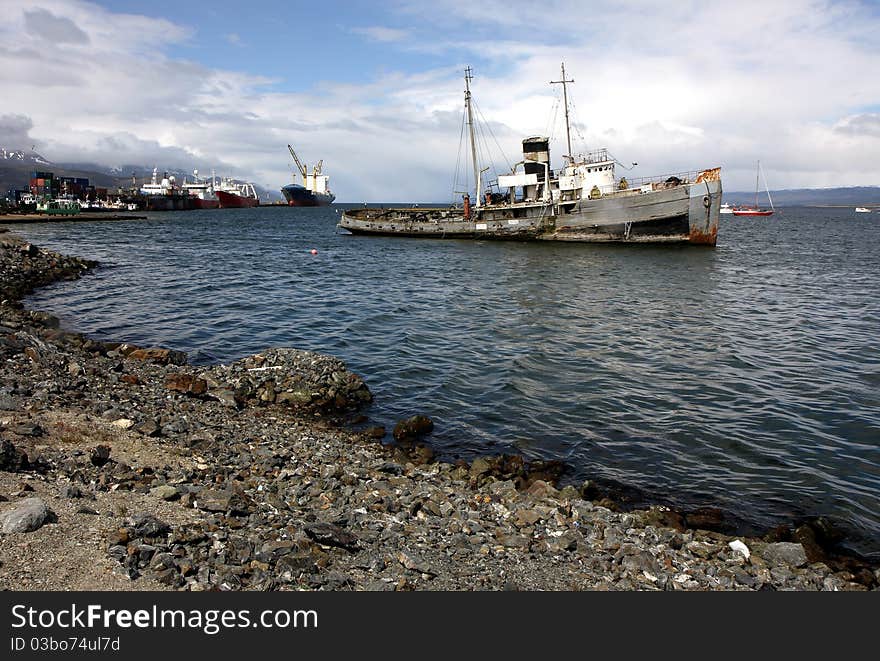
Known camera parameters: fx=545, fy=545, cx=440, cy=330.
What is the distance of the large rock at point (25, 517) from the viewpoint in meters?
5.98

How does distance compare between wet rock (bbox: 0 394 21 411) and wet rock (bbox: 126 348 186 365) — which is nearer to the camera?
wet rock (bbox: 0 394 21 411)

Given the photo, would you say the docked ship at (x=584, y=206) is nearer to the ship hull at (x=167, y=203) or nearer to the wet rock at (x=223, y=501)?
the wet rock at (x=223, y=501)

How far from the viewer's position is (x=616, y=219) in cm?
5150

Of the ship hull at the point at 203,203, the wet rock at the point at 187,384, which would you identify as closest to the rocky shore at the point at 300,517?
the wet rock at the point at 187,384

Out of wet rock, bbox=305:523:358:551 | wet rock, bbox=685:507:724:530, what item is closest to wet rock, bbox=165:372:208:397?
wet rock, bbox=305:523:358:551

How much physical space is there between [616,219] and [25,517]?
170 ft

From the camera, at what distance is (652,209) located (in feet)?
163

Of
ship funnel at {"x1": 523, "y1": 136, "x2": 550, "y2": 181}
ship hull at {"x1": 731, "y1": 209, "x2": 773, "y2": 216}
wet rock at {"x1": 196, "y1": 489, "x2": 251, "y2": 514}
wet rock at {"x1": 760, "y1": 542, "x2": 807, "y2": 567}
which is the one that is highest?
ship hull at {"x1": 731, "y1": 209, "x2": 773, "y2": 216}

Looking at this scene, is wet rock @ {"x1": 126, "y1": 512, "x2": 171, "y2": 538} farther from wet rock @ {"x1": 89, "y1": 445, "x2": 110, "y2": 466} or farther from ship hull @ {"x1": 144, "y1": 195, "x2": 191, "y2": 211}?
ship hull @ {"x1": 144, "y1": 195, "x2": 191, "y2": 211}

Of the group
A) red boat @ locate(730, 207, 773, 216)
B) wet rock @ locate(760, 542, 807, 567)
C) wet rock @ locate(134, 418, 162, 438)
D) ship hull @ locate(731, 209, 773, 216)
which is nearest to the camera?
wet rock @ locate(760, 542, 807, 567)

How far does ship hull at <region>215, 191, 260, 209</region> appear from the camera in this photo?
176 m

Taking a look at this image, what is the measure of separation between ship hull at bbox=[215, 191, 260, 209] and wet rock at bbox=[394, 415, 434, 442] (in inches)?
7070
